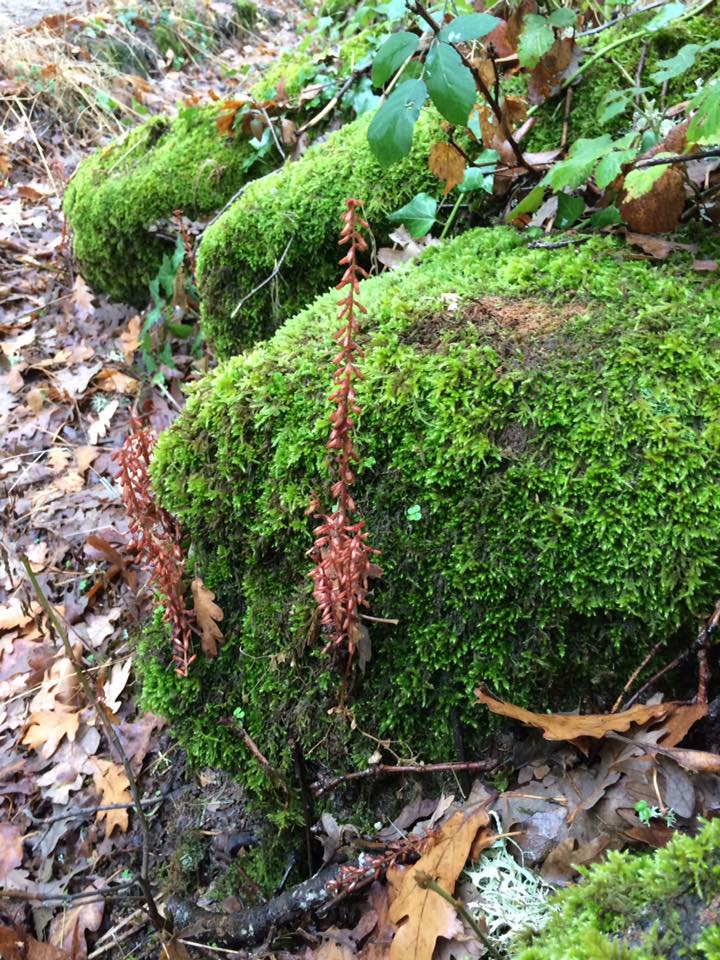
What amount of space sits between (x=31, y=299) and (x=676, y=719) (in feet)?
18.5

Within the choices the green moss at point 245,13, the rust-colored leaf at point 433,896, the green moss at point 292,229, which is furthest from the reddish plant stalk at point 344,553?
the green moss at point 245,13

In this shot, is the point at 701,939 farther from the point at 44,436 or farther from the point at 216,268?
the point at 44,436

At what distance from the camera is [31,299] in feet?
17.7

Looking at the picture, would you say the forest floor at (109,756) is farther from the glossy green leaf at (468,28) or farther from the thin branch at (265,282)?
the glossy green leaf at (468,28)

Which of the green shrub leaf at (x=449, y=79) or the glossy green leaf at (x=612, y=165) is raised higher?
the green shrub leaf at (x=449, y=79)

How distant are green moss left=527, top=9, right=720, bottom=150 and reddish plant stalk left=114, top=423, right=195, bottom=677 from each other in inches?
89.7

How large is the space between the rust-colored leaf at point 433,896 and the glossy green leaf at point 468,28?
2230 mm

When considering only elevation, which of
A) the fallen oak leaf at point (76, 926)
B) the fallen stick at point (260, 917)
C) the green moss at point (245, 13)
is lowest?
the fallen oak leaf at point (76, 926)

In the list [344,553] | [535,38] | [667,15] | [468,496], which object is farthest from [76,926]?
[667,15]

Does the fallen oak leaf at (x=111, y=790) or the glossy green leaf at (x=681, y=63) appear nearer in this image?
the glossy green leaf at (x=681, y=63)

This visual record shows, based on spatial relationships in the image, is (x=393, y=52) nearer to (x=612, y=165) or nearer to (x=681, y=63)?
(x=612, y=165)

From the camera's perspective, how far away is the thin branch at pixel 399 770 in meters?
1.88

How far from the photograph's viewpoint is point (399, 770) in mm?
1945

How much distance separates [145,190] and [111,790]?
3.83 metres
